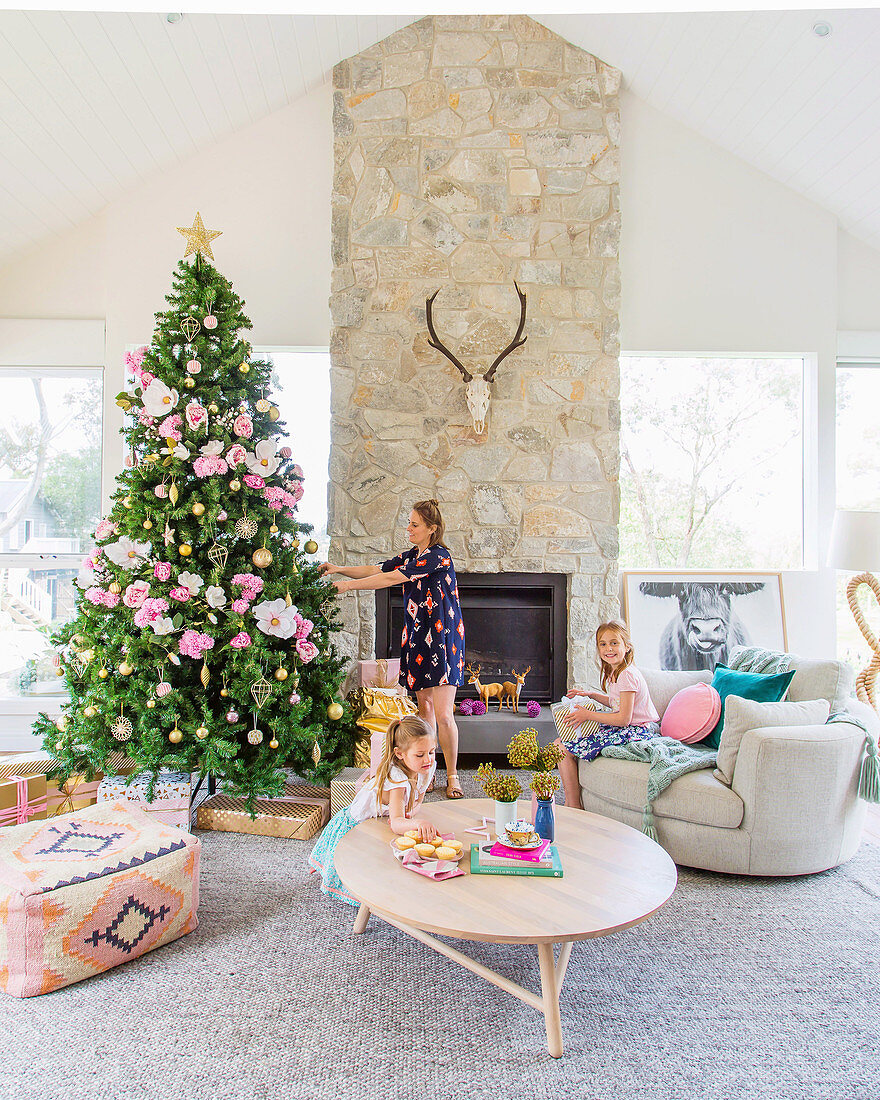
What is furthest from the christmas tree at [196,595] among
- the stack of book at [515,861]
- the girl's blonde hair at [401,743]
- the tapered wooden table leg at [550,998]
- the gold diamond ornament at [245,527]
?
the tapered wooden table leg at [550,998]

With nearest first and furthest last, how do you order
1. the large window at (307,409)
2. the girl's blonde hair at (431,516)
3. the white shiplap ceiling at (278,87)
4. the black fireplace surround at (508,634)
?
the white shiplap ceiling at (278,87), the girl's blonde hair at (431,516), the black fireplace surround at (508,634), the large window at (307,409)

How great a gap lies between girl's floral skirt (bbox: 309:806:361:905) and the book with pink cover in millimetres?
589

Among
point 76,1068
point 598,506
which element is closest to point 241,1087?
point 76,1068

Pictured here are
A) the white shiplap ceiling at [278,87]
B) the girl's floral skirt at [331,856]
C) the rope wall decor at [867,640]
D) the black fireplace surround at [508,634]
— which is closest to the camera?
the girl's floral skirt at [331,856]

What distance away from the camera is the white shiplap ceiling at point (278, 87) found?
345 cm

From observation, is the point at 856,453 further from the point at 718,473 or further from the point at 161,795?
the point at 161,795

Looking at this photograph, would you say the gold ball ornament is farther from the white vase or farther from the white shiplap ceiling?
the white shiplap ceiling

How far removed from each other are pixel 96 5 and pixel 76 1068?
216 cm

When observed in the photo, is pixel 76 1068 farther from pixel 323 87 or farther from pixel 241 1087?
pixel 323 87

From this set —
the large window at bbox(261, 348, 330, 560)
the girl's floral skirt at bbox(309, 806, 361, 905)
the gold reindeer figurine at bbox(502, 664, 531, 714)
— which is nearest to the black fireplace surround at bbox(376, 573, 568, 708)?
the gold reindeer figurine at bbox(502, 664, 531, 714)

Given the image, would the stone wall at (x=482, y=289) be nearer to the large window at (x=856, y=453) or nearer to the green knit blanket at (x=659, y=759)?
the green knit blanket at (x=659, y=759)

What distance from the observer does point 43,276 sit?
4578mm

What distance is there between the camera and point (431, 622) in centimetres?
375

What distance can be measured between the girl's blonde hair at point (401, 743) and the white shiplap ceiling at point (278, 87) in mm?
3214
